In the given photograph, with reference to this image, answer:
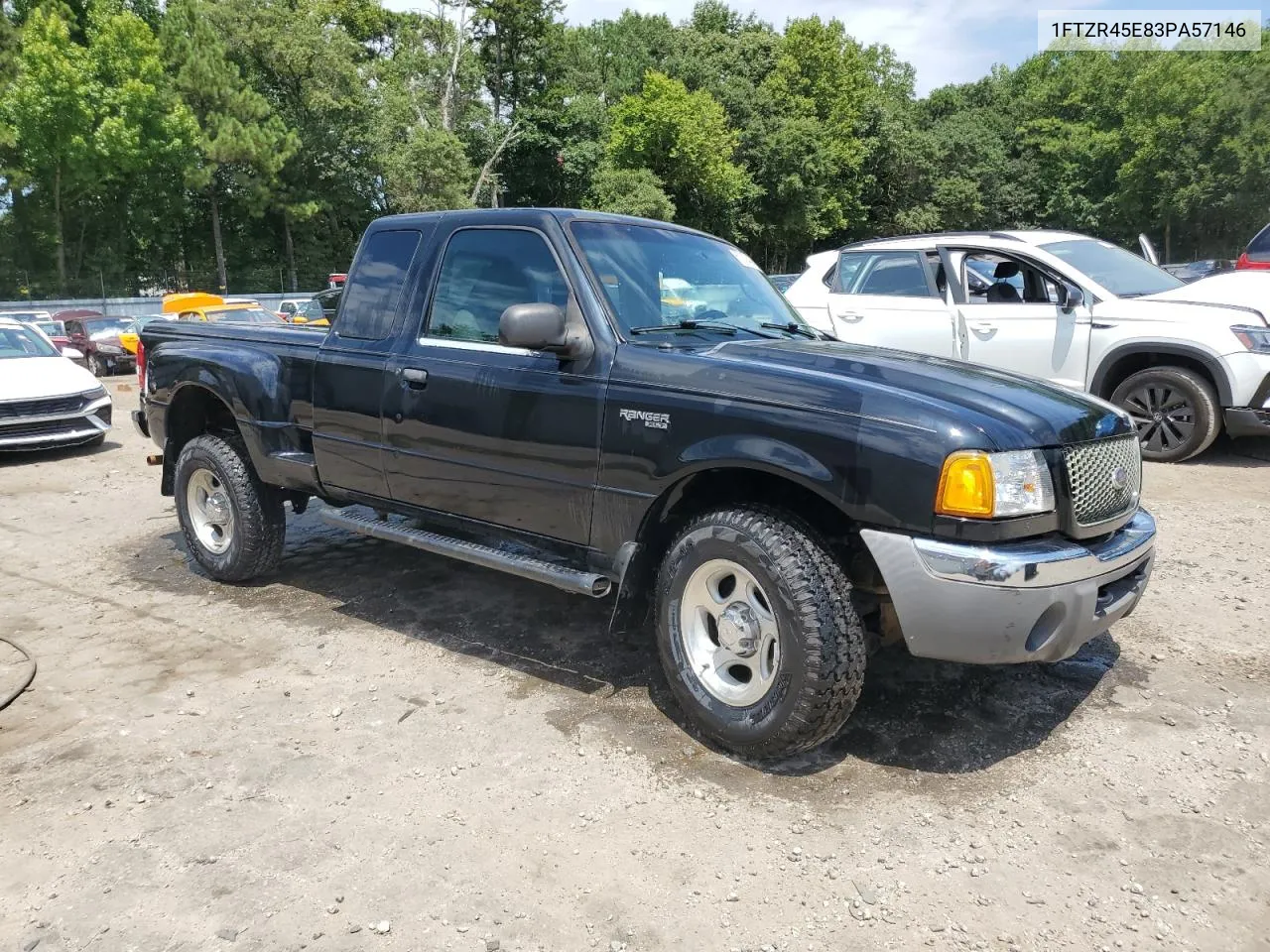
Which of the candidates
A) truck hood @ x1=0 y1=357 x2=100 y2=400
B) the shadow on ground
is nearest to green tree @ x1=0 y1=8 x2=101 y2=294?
truck hood @ x1=0 y1=357 x2=100 y2=400

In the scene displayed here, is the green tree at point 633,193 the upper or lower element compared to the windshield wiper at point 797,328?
upper

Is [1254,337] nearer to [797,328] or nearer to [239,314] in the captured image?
[797,328]

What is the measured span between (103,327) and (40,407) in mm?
12939

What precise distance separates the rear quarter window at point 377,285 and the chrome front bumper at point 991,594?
2.69m

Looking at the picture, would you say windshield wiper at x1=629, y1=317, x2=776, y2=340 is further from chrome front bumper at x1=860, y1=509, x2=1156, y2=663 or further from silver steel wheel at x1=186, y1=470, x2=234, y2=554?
silver steel wheel at x1=186, y1=470, x2=234, y2=554

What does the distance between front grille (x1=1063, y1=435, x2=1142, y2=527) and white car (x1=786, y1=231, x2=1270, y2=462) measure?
4.06 meters

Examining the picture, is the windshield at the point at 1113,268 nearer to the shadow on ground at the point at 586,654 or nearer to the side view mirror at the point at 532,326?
the shadow on ground at the point at 586,654

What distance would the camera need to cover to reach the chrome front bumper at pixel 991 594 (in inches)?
111

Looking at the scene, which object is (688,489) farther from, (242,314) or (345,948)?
(242,314)

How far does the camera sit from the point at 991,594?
282cm

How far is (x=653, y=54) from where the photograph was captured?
184ft

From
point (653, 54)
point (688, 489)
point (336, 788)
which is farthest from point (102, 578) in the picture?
point (653, 54)

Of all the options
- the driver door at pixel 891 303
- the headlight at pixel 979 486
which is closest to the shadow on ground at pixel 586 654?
the headlight at pixel 979 486

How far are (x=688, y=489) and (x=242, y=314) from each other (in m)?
17.2
